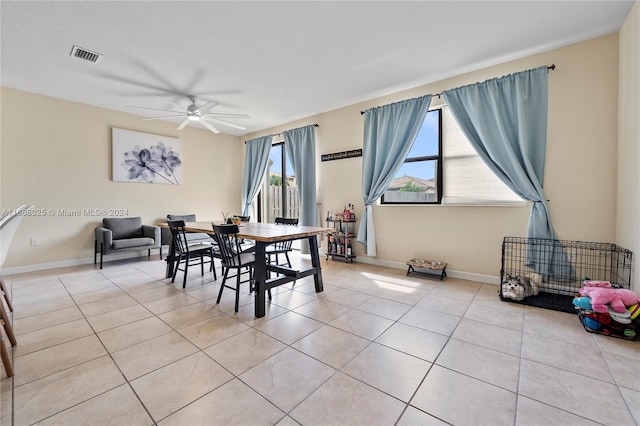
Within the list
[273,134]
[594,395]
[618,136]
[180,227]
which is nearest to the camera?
[594,395]

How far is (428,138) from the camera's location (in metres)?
4.07

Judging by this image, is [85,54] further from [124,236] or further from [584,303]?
[584,303]

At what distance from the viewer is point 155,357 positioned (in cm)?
192

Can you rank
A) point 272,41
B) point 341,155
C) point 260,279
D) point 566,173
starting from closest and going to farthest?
point 260,279 → point 272,41 → point 566,173 → point 341,155

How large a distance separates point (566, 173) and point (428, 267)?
1.85m

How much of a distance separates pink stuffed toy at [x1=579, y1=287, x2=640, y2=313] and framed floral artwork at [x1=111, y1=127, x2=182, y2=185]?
6.57 metres

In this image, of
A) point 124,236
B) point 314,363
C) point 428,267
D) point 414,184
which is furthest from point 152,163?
point 428,267

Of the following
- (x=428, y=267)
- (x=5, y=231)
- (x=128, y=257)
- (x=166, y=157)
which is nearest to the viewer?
(x=5, y=231)

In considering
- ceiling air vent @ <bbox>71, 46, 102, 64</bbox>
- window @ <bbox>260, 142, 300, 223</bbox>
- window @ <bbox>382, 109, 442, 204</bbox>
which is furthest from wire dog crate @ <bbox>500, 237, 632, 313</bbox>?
ceiling air vent @ <bbox>71, 46, 102, 64</bbox>

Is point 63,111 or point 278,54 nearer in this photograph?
point 278,54

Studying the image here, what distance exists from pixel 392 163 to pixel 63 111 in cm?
542

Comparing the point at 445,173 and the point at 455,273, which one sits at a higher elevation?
the point at 445,173

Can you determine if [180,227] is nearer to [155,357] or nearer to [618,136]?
[155,357]

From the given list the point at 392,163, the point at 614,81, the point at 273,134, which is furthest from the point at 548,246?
the point at 273,134
